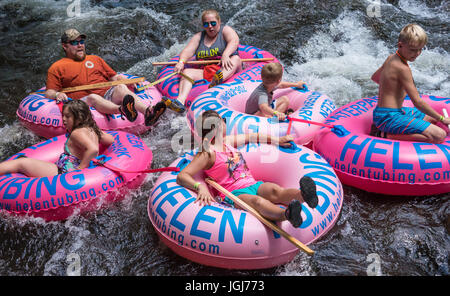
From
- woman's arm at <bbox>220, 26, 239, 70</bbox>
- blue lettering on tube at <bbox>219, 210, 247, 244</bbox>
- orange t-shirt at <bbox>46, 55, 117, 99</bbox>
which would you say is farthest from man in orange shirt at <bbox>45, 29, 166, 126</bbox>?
blue lettering on tube at <bbox>219, 210, 247, 244</bbox>

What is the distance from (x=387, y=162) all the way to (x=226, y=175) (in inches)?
56.0

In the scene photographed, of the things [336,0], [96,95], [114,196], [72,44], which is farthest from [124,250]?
[336,0]

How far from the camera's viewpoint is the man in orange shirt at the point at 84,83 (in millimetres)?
4871

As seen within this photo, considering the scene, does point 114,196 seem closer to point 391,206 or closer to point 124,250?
point 124,250

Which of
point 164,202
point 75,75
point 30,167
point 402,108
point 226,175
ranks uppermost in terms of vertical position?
point 402,108

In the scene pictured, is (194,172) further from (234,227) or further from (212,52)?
(212,52)

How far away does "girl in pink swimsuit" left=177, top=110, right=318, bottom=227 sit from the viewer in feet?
10.3

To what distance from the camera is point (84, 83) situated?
5.12 m

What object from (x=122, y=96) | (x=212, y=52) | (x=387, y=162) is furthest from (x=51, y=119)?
(x=387, y=162)

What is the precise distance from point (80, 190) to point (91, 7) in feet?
23.2

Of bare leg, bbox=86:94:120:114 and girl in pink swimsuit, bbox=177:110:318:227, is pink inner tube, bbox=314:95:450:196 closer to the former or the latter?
girl in pink swimsuit, bbox=177:110:318:227

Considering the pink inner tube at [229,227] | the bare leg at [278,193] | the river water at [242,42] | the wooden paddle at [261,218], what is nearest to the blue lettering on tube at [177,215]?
the pink inner tube at [229,227]

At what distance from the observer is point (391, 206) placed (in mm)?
3924

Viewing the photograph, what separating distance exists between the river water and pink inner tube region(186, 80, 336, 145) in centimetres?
70
